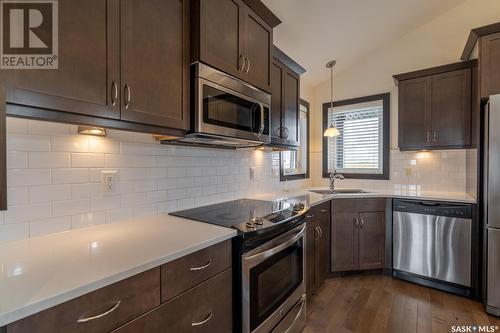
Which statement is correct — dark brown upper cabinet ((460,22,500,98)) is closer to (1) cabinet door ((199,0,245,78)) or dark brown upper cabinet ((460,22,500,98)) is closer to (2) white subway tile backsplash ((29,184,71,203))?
(1) cabinet door ((199,0,245,78))

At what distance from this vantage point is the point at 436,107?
2.59 meters

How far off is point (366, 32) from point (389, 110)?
1030 millimetres

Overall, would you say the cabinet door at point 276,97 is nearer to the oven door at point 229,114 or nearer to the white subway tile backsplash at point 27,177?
the oven door at point 229,114

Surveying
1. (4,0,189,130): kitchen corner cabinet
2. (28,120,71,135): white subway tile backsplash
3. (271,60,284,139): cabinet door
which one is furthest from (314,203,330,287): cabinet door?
(28,120,71,135): white subway tile backsplash

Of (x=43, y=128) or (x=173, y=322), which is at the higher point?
(x=43, y=128)

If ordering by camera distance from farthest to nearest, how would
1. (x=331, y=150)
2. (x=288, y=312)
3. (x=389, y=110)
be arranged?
(x=331, y=150)
(x=389, y=110)
(x=288, y=312)

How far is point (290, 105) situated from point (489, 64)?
173 centimetres

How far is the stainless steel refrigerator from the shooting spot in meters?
1.94

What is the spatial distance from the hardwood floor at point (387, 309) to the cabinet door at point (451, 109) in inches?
61.1

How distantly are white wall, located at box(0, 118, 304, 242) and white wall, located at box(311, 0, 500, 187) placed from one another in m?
2.38

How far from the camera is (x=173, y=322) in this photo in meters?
0.96

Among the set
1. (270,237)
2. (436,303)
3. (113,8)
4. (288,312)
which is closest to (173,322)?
(270,237)

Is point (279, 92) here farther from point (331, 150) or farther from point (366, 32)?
point (331, 150)

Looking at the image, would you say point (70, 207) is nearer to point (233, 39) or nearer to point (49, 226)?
point (49, 226)
